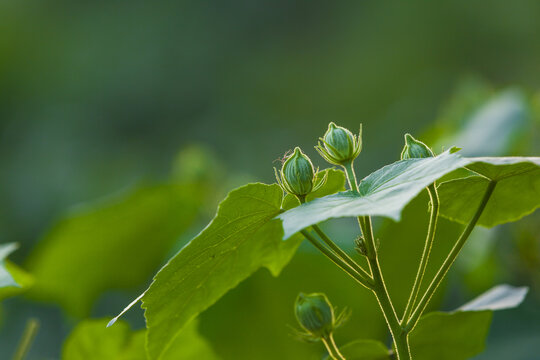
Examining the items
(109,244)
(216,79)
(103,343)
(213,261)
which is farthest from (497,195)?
(216,79)

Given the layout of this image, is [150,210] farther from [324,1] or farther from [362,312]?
[324,1]

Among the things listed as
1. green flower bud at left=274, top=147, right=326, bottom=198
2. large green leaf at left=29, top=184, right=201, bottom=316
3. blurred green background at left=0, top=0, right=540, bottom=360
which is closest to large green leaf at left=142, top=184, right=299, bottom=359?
green flower bud at left=274, top=147, right=326, bottom=198

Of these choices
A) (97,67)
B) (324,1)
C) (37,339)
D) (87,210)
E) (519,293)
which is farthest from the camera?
(324,1)

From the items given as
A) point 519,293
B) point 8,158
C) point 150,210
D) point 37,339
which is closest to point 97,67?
point 8,158

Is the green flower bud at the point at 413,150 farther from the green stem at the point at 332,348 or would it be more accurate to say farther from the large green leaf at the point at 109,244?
the large green leaf at the point at 109,244

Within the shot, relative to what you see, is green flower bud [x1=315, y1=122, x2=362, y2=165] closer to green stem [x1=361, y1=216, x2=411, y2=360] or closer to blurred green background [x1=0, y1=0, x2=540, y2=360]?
green stem [x1=361, y1=216, x2=411, y2=360]

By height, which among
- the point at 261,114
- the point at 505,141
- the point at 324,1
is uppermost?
the point at 324,1
